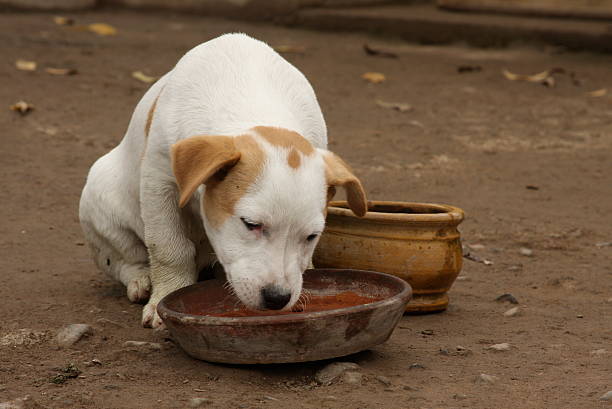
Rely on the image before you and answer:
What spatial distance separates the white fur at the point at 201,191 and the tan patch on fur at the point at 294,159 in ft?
0.09

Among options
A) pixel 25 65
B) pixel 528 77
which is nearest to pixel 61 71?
pixel 25 65

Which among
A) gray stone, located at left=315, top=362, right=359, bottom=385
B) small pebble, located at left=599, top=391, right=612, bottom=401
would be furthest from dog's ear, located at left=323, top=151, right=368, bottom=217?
small pebble, located at left=599, top=391, right=612, bottom=401

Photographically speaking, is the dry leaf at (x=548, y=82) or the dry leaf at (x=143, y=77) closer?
the dry leaf at (x=143, y=77)

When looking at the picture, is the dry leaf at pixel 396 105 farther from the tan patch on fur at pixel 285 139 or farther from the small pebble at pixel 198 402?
the small pebble at pixel 198 402

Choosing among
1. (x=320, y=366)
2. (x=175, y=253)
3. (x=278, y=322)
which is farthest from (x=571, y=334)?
(x=175, y=253)

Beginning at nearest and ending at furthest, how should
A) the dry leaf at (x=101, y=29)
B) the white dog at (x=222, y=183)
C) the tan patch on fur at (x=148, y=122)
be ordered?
1. the white dog at (x=222, y=183)
2. the tan patch on fur at (x=148, y=122)
3. the dry leaf at (x=101, y=29)

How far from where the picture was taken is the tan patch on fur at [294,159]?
3688 millimetres

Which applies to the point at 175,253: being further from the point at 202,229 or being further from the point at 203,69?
the point at 203,69

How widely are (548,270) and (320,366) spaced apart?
226cm

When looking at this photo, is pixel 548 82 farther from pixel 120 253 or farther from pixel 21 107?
pixel 120 253

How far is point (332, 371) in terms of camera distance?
379 centimetres

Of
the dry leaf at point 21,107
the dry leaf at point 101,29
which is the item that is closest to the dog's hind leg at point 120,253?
the dry leaf at point 21,107

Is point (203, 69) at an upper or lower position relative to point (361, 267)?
upper

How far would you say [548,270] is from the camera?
223 inches
